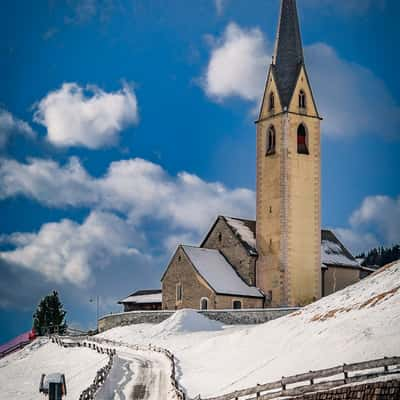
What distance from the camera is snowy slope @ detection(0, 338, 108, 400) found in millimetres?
47331

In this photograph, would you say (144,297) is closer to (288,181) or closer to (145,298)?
(145,298)

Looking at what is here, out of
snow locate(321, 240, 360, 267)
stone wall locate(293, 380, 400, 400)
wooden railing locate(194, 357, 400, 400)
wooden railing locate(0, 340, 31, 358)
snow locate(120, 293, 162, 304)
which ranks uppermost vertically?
snow locate(321, 240, 360, 267)

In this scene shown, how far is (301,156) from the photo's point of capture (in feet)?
234

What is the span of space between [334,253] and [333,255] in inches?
23.8

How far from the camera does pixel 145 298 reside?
273 feet

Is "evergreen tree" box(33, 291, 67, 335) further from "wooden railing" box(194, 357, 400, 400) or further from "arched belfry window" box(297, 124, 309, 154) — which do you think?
"wooden railing" box(194, 357, 400, 400)

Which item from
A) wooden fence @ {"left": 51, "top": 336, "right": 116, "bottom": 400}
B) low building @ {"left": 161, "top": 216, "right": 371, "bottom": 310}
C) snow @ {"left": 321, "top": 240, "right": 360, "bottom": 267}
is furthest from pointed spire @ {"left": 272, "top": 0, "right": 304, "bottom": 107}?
wooden fence @ {"left": 51, "top": 336, "right": 116, "bottom": 400}

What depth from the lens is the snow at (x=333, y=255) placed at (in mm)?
75531

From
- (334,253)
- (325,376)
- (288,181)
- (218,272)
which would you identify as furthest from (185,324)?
(325,376)

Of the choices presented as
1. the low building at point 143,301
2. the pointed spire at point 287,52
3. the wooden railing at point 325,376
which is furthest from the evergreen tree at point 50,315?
the wooden railing at point 325,376

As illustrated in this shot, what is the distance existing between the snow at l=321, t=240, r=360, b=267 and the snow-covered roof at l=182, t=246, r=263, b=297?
8.79m

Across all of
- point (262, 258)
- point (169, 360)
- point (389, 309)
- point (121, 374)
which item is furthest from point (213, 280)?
point (389, 309)

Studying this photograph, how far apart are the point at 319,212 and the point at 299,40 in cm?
1462

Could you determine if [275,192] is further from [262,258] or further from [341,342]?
[341,342]
